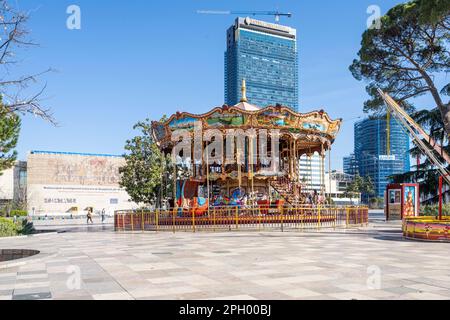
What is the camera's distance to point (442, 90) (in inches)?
1216

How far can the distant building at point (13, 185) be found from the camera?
70125 mm

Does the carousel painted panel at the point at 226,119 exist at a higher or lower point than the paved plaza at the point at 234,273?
higher

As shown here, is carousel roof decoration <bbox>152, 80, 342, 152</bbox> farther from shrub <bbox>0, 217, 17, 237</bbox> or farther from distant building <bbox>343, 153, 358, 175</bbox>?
distant building <bbox>343, 153, 358, 175</bbox>

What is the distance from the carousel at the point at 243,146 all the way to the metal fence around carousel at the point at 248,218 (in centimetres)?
77

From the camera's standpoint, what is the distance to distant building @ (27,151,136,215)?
2788 inches

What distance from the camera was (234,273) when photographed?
325 inches

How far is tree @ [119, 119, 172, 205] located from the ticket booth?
16.7m

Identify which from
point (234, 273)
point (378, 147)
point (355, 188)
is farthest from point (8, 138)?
point (378, 147)

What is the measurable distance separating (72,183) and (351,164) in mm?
119539

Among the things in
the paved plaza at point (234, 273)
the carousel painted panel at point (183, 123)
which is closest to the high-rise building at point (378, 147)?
the carousel painted panel at point (183, 123)

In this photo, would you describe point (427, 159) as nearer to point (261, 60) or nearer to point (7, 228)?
point (7, 228)

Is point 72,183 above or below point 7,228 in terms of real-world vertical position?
above

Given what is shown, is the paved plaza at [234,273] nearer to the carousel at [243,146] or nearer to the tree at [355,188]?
the carousel at [243,146]
